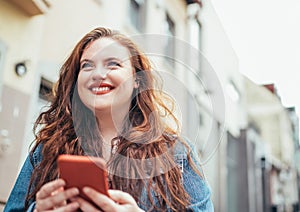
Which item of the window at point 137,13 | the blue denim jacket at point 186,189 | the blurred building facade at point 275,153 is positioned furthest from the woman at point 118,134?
the blurred building facade at point 275,153

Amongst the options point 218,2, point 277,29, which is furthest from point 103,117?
point 277,29

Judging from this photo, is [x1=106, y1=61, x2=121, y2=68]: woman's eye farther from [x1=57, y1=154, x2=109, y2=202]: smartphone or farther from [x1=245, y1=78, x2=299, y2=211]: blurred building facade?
[x1=245, y1=78, x2=299, y2=211]: blurred building facade

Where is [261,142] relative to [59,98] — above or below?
above

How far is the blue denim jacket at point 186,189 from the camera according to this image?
38 centimetres

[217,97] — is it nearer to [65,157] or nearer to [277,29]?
[65,157]

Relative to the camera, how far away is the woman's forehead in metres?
0.40

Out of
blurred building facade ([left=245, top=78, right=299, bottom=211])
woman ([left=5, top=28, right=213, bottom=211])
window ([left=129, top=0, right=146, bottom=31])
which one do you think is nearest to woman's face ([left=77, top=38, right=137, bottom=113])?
woman ([left=5, top=28, right=213, bottom=211])

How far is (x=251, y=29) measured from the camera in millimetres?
1278

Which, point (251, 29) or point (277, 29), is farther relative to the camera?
point (277, 29)

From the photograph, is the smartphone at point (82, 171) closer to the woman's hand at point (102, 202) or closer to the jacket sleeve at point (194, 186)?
the woman's hand at point (102, 202)

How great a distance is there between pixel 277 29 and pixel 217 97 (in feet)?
3.61

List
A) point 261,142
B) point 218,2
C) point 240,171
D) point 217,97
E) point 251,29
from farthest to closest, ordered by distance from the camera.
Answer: point 261,142
point 240,171
point 251,29
point 218,2
point 217,97

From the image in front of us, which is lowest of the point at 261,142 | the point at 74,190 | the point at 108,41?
the point at 74,190

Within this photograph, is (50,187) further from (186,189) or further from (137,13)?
(137,13)
